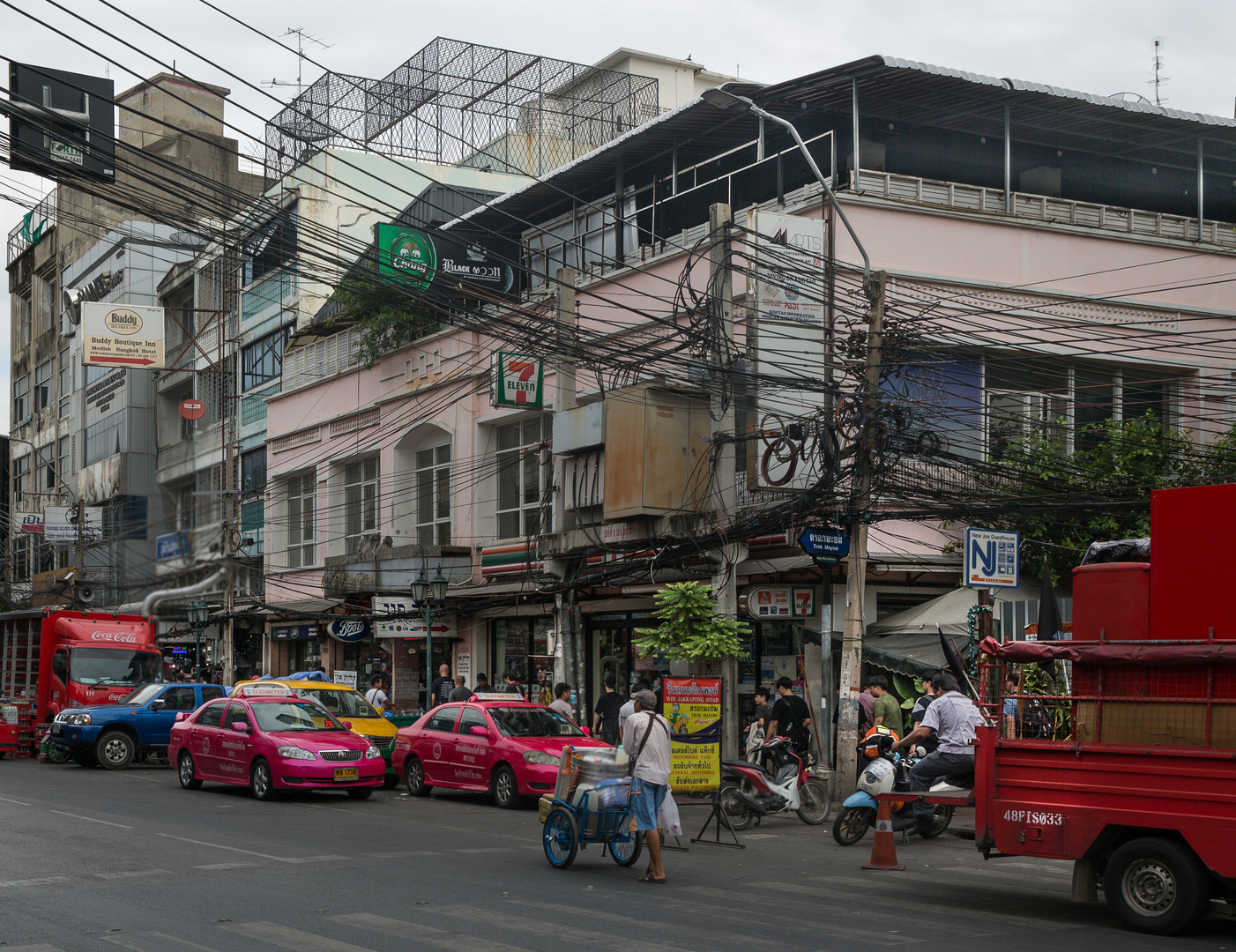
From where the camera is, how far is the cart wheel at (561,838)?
12.9 metres

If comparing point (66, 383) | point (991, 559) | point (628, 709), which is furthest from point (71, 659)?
point (66, 383)

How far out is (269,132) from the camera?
4797 cm

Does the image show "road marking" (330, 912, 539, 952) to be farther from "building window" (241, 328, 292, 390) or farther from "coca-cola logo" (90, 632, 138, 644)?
"building window" (241, 328, 292, 390)

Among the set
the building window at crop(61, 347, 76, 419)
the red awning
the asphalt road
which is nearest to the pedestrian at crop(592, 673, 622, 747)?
the asphalt road

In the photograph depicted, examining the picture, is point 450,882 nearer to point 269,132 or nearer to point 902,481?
point 902,481

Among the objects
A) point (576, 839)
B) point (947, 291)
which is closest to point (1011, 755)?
point (576, 839)

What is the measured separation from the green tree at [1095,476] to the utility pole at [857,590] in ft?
12.9

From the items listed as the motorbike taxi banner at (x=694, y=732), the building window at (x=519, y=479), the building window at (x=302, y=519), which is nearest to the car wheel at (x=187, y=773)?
the motorbike taxi banner at (x=694, y=732)

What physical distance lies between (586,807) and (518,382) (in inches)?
630

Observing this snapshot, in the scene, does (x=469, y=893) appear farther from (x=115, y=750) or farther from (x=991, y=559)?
(x=115, y=750)

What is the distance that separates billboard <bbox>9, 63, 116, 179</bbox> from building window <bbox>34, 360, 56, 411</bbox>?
57.0 metres

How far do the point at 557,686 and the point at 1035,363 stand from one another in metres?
10.8

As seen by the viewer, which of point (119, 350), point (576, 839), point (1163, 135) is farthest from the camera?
point (119, 350)

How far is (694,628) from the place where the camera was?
21250mm
